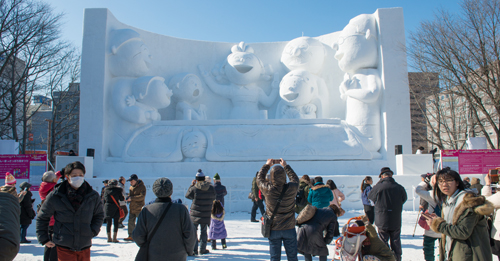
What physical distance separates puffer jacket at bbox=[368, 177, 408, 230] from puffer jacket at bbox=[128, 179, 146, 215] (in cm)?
351

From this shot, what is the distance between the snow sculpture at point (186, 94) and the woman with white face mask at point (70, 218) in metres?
8.01

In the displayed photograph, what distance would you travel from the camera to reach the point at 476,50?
412 inches

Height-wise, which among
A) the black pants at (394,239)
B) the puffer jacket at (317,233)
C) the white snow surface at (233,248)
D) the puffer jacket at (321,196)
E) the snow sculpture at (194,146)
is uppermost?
the snow sculpture at (194,146)

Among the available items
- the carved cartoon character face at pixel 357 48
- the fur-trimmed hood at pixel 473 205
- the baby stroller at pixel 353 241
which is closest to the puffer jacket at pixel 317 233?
the baby stroller at pixel 353 241

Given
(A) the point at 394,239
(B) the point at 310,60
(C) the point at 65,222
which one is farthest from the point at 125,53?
(A) the point at 394,239

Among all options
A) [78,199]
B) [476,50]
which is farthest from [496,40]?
[78,199]

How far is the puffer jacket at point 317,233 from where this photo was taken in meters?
3.23

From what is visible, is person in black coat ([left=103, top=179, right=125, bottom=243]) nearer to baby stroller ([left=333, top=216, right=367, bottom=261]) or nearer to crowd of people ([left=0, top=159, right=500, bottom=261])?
crowd of people ([left=0, top=159, right=500, bottom=261])

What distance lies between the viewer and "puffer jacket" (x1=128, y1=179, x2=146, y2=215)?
554 centimetres

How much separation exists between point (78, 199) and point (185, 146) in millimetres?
6819

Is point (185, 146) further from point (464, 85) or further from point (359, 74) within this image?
point (464, 85)

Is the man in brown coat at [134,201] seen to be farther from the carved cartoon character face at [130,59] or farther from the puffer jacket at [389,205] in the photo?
the carved cartoon character face at [130,59]

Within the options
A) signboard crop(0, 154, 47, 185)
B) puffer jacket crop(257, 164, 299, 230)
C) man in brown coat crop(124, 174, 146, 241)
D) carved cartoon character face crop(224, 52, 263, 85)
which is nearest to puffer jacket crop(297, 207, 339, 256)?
puffer jacket crop(257, 164, 299, 230)

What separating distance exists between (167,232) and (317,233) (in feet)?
4.59
